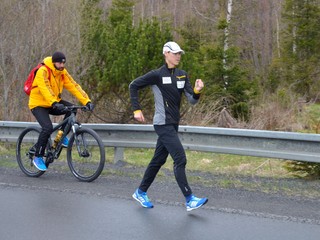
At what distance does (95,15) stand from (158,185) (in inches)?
344

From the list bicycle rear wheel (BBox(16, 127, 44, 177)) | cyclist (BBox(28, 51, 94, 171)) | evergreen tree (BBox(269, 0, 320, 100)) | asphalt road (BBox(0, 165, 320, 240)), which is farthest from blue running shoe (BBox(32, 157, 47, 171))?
evergreen tree (BBox(269, 0, 320, 100))

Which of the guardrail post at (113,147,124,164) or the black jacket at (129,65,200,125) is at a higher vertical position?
the black jacket at (129,65,200,125)

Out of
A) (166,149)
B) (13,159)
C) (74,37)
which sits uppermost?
(74,37)

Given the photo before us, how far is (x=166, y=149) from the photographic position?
692cm

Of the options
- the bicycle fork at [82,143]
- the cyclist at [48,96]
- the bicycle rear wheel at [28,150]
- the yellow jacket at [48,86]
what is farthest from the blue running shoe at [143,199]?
the bicycle rear wheel at [28,150]

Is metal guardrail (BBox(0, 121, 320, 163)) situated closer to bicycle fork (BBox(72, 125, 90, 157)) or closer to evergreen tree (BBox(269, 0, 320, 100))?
bicycle fork (BBox(72, 125, 90, 157))

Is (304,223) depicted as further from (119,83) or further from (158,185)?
(119,83)

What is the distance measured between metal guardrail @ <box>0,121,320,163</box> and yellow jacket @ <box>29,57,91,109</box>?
119 centimetres

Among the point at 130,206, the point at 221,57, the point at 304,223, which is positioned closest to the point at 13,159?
the point at 130,206

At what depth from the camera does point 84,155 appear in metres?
8.43

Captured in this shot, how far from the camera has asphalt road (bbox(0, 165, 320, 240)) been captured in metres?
5.83

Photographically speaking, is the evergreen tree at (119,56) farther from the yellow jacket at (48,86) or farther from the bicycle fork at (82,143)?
the bicycle fork at (82,143)

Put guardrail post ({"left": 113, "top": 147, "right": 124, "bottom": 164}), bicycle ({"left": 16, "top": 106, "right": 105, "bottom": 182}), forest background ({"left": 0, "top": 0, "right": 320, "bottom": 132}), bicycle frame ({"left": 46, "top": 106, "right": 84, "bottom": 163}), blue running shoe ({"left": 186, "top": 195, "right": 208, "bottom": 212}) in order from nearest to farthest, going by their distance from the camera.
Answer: blue running shoe ({"left": 186, "top": 195, "right": 208, "bottom": 212})
bicycle ({"left": 16, "top": 106, "right": 105, "bottom": 182})
bicycle frame ({"left": 46, "top": 106, "right": 84, "bottom": 163})
guardrail post ({"left": 113, "top": 147, "right": 124, "bottom": 164})
forest background ({"left": 0, "top": 0, "right": 320, "bottom": 132})

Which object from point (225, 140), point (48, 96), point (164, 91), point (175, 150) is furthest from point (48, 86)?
point (225, 140)
